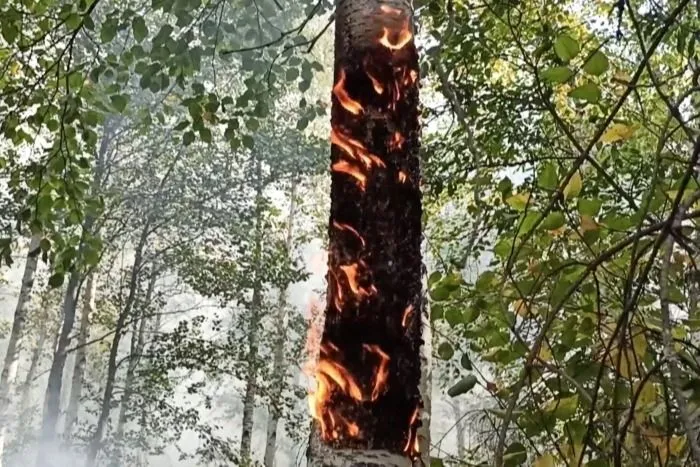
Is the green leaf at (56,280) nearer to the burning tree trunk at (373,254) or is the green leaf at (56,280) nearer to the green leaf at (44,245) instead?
the green leaf at (44,245)

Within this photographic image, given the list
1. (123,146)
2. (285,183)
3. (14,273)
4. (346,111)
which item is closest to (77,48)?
(123,146)

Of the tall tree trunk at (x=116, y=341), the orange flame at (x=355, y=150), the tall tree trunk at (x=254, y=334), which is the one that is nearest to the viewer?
the orange flame at (x=355, y=150)

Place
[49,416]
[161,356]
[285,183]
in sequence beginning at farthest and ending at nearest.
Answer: [285,183] → [49,416] → [161,356]

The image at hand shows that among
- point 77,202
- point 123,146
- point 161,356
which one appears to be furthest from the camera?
point 123,146

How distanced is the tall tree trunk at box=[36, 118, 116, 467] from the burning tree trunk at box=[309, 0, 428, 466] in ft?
22.8

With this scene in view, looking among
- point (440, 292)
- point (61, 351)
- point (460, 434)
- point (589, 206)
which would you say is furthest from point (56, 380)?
point (589, 206)

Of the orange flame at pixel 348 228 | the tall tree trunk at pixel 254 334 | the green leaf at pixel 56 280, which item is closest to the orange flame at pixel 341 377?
the orange flame at pixel 348 228

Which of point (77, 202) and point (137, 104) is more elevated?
point (137, 104)

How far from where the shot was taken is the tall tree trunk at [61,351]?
792 cm

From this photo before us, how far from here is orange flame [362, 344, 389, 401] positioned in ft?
2.64

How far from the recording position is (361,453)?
0.78m

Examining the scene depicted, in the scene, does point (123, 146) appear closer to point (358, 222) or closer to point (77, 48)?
point (77, 48)

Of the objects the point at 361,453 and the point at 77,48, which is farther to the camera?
the point at 77,48

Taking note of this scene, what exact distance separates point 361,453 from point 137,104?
9.84m
